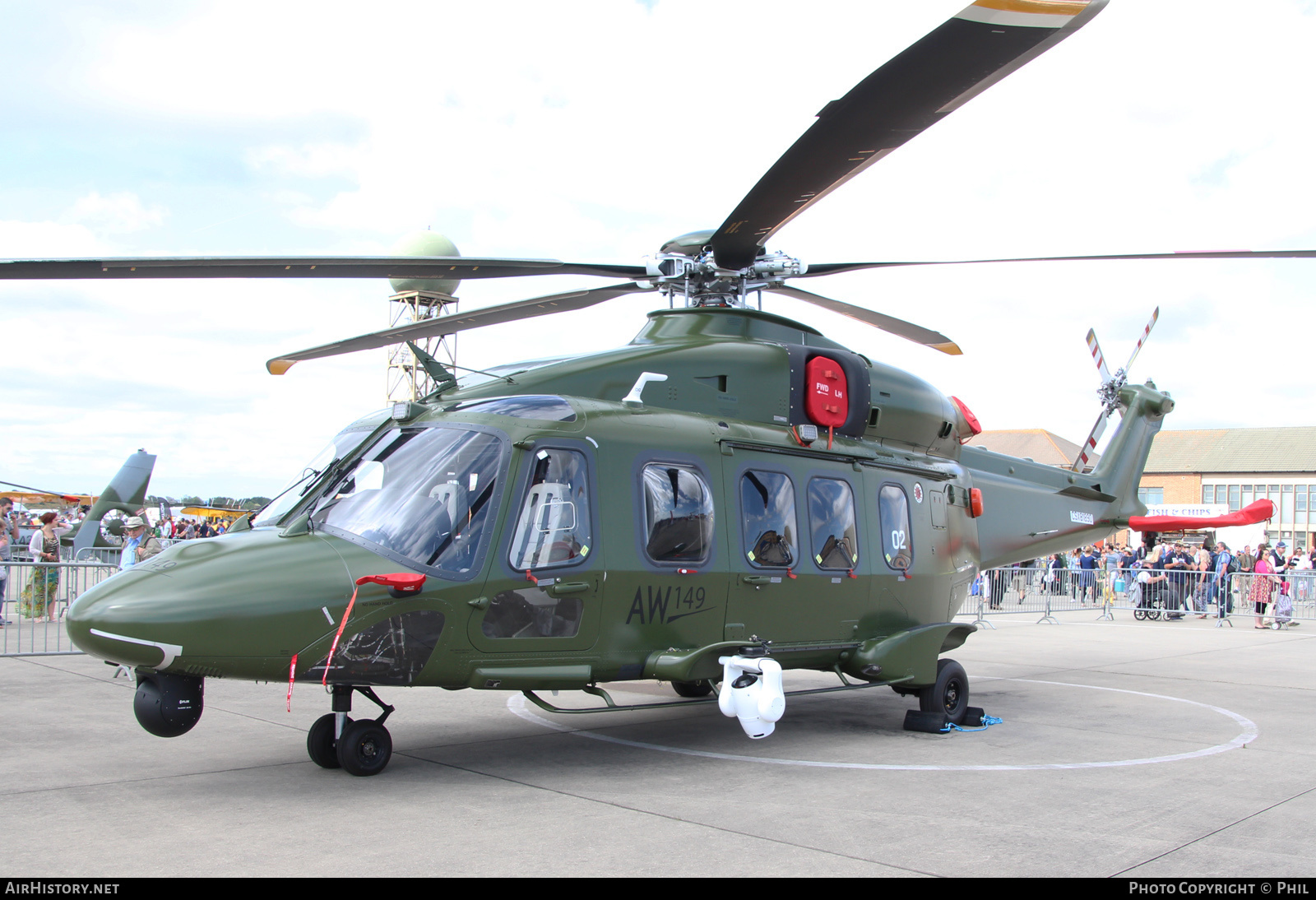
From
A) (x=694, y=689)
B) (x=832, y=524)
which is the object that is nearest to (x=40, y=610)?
(x=694, y=689)

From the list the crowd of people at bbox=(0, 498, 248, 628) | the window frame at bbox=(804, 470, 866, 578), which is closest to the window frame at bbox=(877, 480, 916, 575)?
the window frame at bbox=(804, 470, 866, 578)

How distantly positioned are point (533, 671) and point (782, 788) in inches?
70.0

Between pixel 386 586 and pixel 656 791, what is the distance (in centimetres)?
213

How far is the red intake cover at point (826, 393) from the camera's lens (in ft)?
28.8

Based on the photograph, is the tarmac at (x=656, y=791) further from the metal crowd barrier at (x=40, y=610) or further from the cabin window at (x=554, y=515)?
the metal crowd barrier at (x=40, y=610)

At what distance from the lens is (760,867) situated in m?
4.81

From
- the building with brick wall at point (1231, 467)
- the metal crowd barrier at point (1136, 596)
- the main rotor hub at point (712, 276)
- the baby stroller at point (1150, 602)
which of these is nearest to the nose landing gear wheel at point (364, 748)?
the main rotor hub at point (712, 276)

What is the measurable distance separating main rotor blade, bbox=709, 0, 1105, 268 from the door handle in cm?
299

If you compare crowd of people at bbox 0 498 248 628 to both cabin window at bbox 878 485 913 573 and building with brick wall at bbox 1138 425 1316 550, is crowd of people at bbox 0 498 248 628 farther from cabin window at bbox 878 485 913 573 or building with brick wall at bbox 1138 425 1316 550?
building with brick wall at bbox 1138 425 1316 550

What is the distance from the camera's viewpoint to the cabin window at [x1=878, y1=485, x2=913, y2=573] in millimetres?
9133

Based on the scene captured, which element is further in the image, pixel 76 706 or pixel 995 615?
pixel 995 615

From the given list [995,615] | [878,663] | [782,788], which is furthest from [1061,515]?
[995,615]

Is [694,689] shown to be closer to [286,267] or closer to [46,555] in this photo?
[286,267]

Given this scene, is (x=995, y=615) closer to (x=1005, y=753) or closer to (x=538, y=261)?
(x=1005, y=753)
